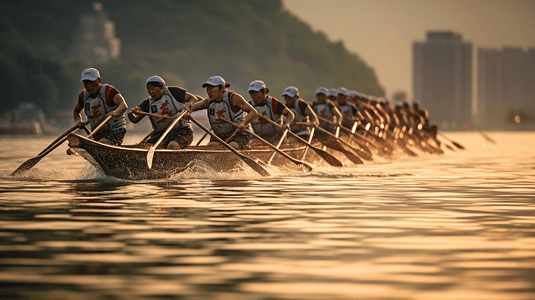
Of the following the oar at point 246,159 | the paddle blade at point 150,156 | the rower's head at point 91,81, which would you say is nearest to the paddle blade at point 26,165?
the rower's head at point 91,81

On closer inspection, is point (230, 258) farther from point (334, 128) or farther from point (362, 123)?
point (362, 123)

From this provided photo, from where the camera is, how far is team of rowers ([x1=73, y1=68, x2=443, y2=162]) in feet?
45.6

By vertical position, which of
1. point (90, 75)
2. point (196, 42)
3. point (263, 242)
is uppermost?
point (196, 42)

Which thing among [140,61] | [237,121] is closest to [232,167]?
[237,121]

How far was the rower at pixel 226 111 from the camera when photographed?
14.9 metres

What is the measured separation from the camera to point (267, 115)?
1723 centimetres

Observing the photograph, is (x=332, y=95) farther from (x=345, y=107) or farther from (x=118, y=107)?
(x=118, y=107)

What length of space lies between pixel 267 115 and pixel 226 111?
2281mm

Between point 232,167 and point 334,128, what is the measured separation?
7946mm

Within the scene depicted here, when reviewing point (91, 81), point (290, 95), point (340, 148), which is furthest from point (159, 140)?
point (340, 148)

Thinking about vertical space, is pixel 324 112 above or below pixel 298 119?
above

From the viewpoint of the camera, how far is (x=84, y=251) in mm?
6434

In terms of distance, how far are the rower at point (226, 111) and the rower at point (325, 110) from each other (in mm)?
7629

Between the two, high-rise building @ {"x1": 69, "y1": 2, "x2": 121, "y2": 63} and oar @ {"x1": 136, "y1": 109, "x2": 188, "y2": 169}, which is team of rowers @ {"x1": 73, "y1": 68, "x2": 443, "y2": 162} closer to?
oar @ {"x1": 136, "y1": 109, "x2": 188, "y2": 169}
